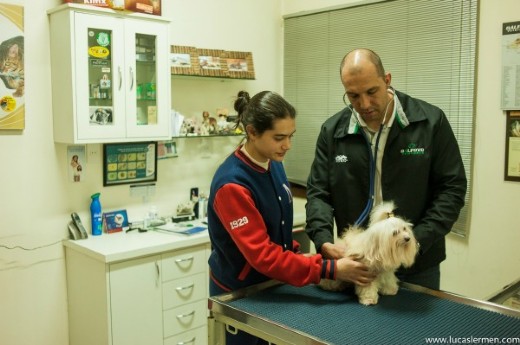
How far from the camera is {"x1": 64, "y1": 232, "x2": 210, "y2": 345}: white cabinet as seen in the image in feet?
9.06

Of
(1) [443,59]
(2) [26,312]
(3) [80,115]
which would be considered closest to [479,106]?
(1) [443,59]

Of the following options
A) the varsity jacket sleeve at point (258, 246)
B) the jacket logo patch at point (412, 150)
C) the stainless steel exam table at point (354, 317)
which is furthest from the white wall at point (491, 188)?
the varsity jacket sleeve at point (258, 246)

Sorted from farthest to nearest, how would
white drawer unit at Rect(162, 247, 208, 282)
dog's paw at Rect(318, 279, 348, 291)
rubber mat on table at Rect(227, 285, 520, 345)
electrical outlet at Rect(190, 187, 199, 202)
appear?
electrical outlet at Rect(190, 187, 199, 202) → white drawer unit at Rect(162, 247, 208, 282) → dog's paw at Rect(318, 279, 348, 291) → rubber mat on table at Rect(227, 285, 520, 345)

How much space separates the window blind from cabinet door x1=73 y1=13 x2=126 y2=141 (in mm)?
1629

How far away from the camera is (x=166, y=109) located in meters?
3.21

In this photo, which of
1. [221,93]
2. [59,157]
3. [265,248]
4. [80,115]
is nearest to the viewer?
[265,248]

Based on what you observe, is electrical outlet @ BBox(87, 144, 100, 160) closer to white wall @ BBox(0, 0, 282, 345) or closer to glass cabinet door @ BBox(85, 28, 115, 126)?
white wall @ BBox(0, 0, 282, 345)

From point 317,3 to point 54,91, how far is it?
213cm

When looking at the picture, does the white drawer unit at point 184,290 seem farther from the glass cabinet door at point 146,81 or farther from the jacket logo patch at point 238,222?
the jacket logo patch at point 238,222

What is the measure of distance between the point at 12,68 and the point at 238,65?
1624 mm

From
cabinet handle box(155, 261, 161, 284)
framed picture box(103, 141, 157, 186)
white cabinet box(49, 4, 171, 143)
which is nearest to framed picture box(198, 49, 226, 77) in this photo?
white cabinet box(49, 4, 171, 143)

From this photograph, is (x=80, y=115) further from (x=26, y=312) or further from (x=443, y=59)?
(x=443, y=59)

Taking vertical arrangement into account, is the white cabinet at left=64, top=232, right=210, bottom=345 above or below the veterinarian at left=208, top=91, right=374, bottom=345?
below

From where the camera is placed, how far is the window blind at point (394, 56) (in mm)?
3035
